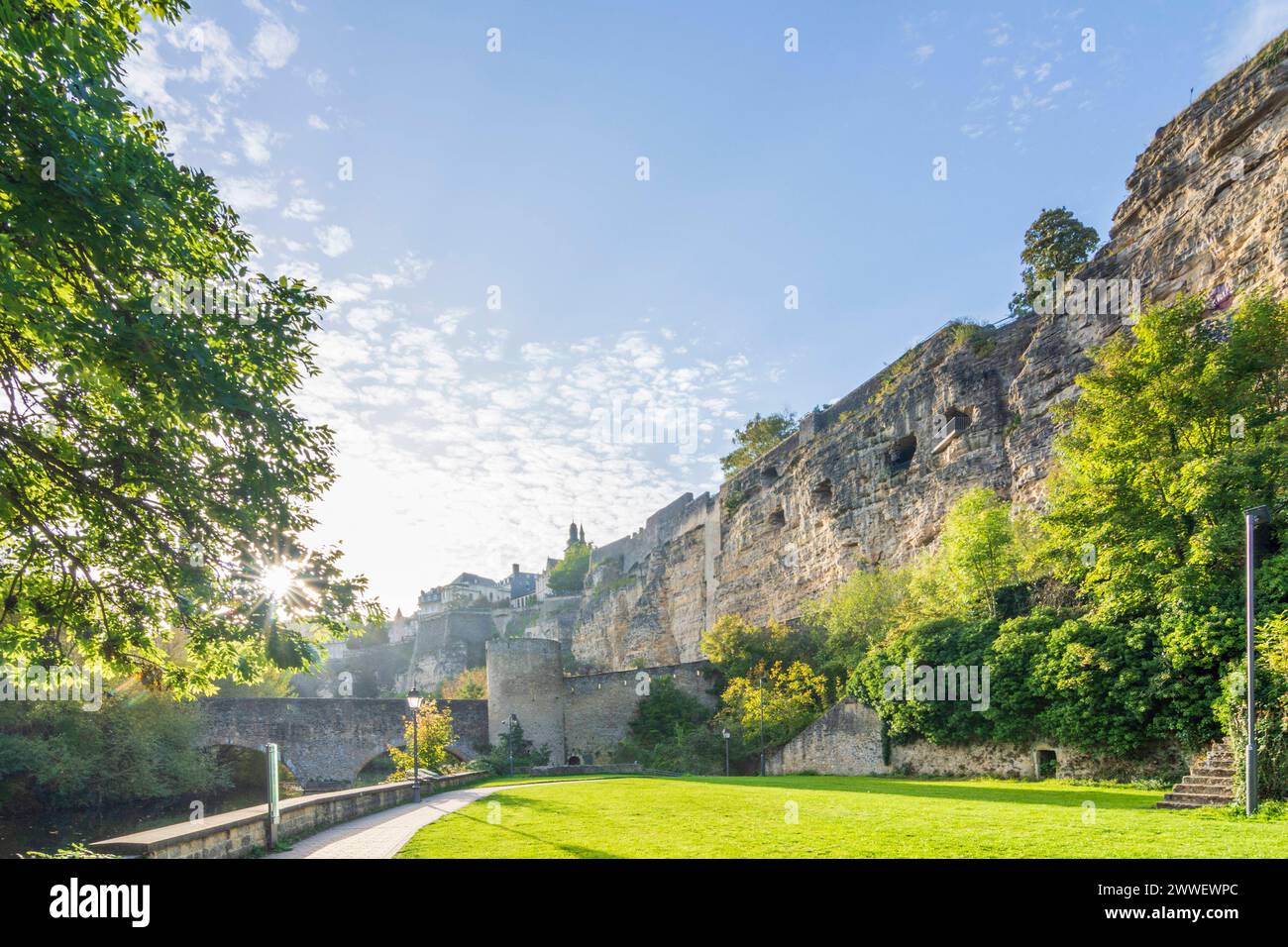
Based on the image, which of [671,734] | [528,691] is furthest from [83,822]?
[671,734]

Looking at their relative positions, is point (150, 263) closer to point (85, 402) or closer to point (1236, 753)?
point (85, 402)

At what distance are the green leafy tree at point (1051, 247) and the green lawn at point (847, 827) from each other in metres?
25.6

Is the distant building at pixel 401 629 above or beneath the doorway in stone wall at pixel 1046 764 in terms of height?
beneath

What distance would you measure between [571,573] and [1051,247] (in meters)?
65.0

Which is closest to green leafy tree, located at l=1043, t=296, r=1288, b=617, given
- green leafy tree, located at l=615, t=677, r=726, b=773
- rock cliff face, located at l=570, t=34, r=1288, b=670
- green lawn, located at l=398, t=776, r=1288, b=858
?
rock cliff face, located at l=570, t=34, r=1288, b=670

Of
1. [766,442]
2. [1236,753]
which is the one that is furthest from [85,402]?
[766,442]

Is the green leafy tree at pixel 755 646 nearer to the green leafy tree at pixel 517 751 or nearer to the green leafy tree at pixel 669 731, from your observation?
the green leafy tree at pixel 669 731

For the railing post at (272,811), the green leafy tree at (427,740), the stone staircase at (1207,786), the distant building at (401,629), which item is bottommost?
the distant building at (401,629)

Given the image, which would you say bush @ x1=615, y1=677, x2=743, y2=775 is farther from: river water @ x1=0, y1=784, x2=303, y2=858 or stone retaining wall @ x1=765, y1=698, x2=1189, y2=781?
river water @ x1=0, y1=784, x2=303, y2=858

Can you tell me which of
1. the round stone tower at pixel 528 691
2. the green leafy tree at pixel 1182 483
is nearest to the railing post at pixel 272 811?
the green leafy tree at pixel 1182 483

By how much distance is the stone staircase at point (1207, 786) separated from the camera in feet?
42.7

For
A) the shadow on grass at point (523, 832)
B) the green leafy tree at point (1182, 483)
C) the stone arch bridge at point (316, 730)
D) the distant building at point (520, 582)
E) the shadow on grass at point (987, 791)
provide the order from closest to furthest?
the shadow on grass at point (523, 832) < the shadow on grass at point (987, 791) < the green leafy tree at point (1182, 483) < the stone arch bridge at point (316, 730) < the distant building at point (520, 582)

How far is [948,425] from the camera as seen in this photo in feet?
110
